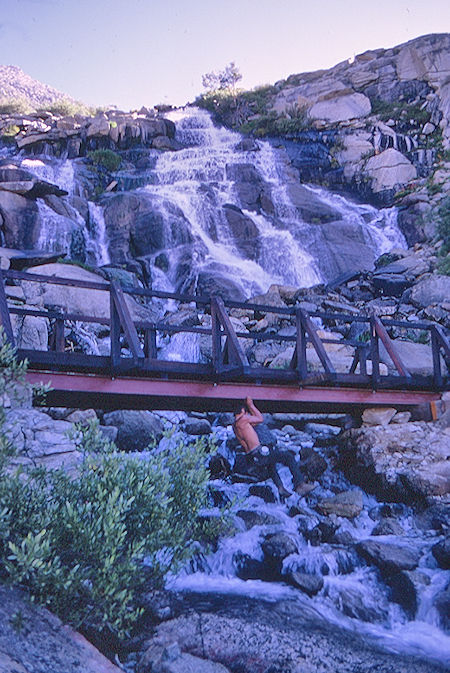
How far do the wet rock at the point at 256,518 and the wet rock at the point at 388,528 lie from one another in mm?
1722

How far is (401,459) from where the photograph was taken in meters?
10.5

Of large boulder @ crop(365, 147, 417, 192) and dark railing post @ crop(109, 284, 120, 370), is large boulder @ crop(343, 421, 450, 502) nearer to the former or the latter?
dark railing post @ crop(109, 284, 120, 370)

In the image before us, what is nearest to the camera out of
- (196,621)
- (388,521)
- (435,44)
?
(196,621)

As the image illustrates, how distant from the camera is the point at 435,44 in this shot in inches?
1754

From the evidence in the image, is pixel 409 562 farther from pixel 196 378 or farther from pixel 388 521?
pixel 196 378

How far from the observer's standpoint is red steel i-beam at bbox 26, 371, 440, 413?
8.45 meters

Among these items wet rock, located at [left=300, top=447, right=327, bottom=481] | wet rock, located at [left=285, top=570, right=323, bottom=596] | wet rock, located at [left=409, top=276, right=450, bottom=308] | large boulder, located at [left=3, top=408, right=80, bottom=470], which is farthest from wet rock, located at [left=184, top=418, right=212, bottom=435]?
wet rock, located at [left=409, top=276, right=450, bottom=308]

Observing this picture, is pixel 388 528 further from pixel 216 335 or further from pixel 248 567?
pixel 216 335

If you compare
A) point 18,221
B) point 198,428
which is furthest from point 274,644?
point 18,221

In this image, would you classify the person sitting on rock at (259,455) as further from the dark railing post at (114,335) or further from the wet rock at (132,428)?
the wet rock at (132,428)

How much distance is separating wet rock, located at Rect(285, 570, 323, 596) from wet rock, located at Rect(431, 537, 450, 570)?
5.81ft

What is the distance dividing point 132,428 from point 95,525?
9021mm

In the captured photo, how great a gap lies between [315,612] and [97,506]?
11.4 feet

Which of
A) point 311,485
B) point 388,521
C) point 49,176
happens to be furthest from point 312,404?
point 49,176
